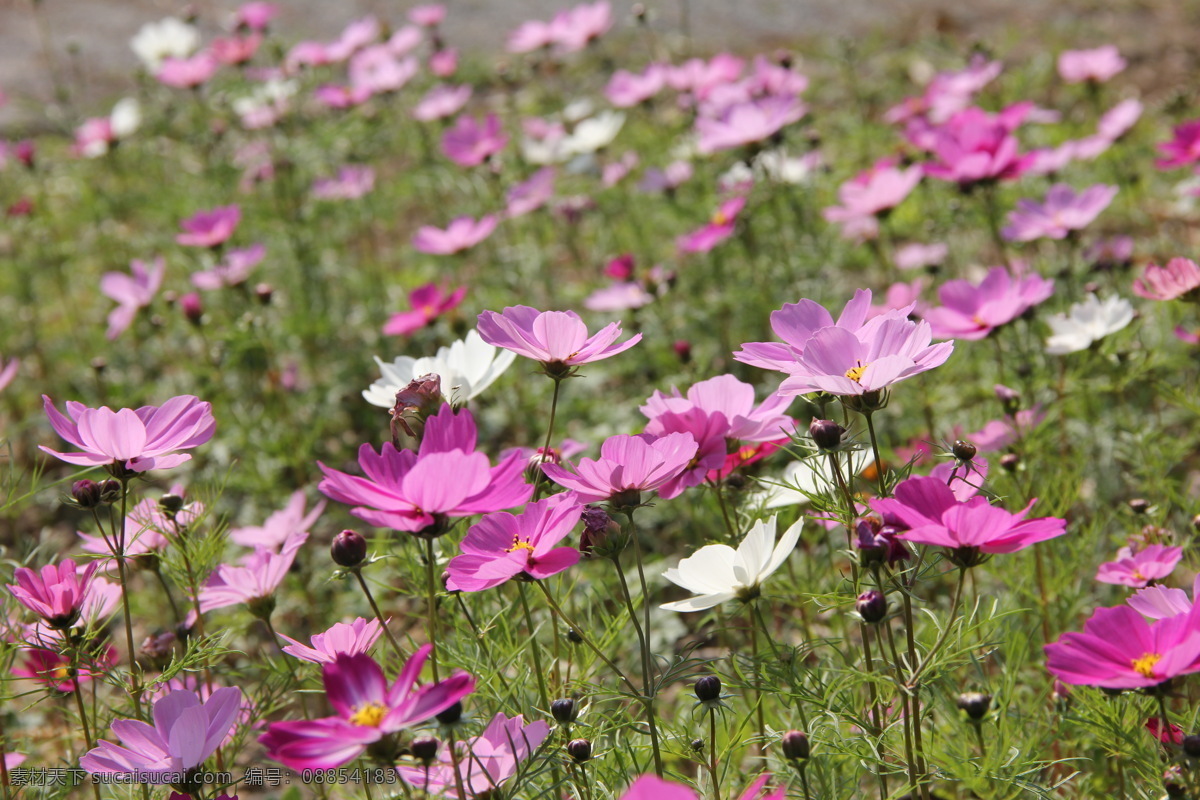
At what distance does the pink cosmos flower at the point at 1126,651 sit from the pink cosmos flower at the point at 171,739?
78 centimetres

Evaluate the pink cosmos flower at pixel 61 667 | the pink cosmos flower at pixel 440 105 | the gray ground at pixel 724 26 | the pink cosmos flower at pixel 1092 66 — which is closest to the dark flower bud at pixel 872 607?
the pink cosmos flower at pixel 61 667

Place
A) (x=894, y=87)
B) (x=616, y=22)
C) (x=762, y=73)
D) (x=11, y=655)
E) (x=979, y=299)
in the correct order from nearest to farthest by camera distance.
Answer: (x=11, y=655) → (x=979, y=299) → (x=762, y=73) → (x=894, y=87) → (x=616, y=22)

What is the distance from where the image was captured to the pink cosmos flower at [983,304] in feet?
4.79

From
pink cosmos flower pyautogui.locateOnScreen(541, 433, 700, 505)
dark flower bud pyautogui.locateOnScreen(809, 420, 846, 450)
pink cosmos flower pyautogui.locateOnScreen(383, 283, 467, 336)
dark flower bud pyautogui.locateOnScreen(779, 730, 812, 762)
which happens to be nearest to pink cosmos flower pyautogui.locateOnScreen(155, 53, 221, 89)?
pink cosmos flower pyautogui.locateOnScreen(383, 283, 467, 336)

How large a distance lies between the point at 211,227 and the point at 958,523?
6.71 feet

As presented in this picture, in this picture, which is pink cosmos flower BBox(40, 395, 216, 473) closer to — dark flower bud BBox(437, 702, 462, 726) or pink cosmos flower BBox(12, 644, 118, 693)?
pink cosmos flower BBox(12, 644, 118, 693)

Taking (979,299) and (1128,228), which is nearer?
(979,299)

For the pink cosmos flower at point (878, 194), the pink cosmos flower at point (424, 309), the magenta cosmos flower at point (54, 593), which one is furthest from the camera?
the pink cosmos flower at point (878, 194)

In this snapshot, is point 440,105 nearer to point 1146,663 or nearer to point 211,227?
point 211,227

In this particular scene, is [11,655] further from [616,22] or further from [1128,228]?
[616,22]

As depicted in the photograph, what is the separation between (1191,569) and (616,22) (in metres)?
4.18

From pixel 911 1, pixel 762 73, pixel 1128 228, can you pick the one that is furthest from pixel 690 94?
pixel 911 1

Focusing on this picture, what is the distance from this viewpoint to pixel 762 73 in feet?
9.37

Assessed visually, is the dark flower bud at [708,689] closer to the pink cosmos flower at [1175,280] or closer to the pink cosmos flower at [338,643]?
the pink cosmos flower at [338,643]
